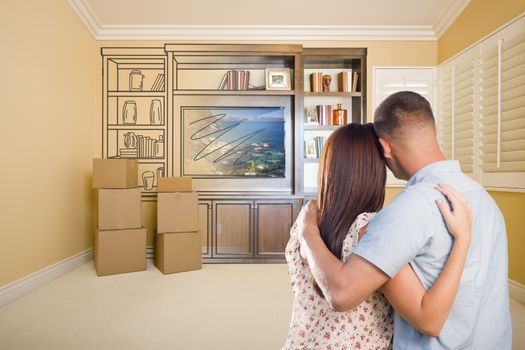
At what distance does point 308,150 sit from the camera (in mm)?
5016

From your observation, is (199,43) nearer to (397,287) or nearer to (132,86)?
(132,86)

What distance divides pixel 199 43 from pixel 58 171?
7.47ft

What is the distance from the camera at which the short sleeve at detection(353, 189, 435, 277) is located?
729mm

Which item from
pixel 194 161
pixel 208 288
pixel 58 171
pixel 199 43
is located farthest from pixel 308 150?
pixel 58 171

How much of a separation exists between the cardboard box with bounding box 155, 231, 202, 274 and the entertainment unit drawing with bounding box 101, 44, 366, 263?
20.6 inches

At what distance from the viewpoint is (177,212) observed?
4012mm

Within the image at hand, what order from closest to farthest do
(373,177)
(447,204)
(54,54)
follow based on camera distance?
(447,204) → (373,177) → (54,54)

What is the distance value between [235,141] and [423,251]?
430cm

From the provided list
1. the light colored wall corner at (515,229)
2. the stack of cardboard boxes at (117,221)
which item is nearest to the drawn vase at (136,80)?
the stack of cardboard boxes at (117,221)

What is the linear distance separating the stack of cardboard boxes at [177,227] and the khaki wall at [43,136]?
3.22 ft

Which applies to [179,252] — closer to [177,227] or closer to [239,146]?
[177,227]

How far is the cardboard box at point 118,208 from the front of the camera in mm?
3811

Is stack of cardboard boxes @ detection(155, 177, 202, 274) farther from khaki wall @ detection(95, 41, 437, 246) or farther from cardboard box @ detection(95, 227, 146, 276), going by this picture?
khaki wall @ detection(95, 41, 437, 246)

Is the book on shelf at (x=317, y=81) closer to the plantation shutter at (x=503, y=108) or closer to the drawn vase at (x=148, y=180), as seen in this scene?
the plantation shutter at (x=503, y=108)
